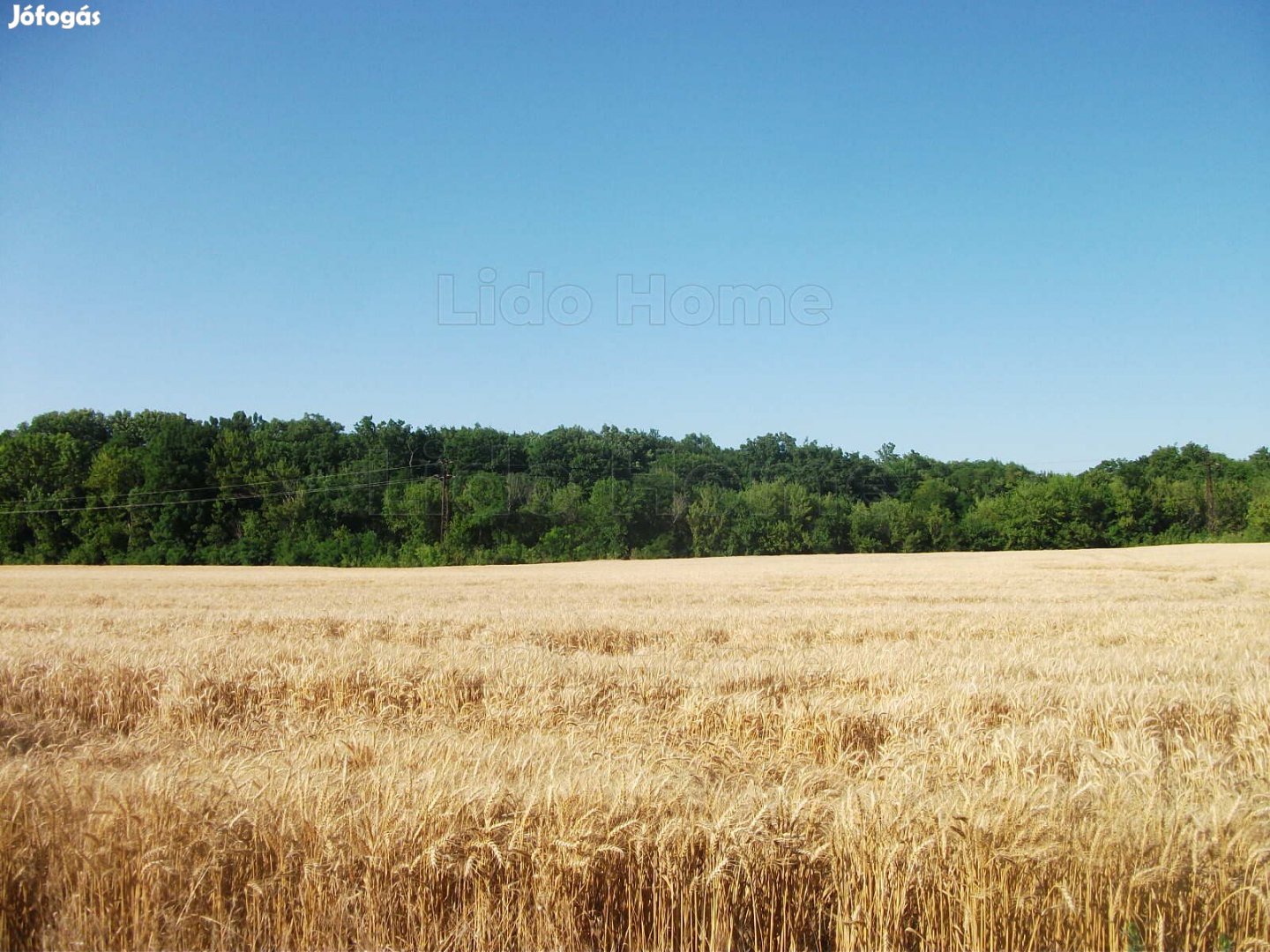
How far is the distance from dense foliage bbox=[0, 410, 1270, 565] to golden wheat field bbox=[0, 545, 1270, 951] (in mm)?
59146

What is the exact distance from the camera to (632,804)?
3.69 m

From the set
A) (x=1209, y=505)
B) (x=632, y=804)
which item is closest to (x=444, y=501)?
(x=632, y=804)

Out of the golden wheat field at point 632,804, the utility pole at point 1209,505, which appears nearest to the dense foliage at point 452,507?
the utility pole at point 1209,505

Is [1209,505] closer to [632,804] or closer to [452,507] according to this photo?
[452,507]

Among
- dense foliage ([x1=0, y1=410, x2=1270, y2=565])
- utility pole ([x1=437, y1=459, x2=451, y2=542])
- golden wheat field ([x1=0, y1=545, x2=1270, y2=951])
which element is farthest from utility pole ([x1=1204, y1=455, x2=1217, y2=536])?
golden wheat field ([x1=0, y1=545, x2=1270, y2=951])

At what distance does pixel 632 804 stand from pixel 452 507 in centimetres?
6938

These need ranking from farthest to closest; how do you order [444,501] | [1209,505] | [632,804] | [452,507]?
[1209,505], [452,507], [444,501], [632,804]

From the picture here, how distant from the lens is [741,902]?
3420mm

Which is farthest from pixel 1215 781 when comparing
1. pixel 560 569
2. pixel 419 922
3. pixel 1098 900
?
pixel 560 569

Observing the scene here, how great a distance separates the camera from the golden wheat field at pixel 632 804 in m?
3.30

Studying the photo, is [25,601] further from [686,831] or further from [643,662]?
[686,831]

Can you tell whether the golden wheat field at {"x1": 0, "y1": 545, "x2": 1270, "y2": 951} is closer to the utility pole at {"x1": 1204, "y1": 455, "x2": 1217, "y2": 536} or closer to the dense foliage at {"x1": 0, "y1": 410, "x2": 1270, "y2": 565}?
the dense foliage at {"x1": 0, "y1": 410, "x2": 1270, "y2": 565}

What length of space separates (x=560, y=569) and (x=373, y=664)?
4416 cm

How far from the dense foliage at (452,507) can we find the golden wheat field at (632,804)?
59146mm
